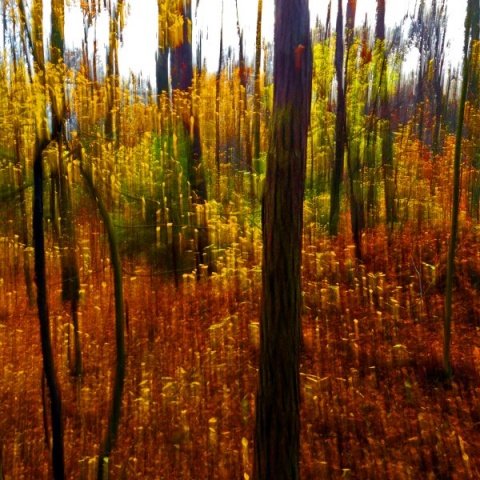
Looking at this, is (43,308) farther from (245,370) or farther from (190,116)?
(190,116)

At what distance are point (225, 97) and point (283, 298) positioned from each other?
22.7 feet

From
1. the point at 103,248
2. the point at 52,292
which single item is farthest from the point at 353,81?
the point at 52,292

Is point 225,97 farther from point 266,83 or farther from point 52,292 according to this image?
point 52,292

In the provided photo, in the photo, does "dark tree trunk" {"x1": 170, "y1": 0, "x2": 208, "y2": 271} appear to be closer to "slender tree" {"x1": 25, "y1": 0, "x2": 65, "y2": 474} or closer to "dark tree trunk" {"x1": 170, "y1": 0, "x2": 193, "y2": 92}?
"dark tree trunk" {"x1": 170, "y1": 0, "x2": 193, "y2": 92}

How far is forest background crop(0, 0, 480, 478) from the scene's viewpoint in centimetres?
405

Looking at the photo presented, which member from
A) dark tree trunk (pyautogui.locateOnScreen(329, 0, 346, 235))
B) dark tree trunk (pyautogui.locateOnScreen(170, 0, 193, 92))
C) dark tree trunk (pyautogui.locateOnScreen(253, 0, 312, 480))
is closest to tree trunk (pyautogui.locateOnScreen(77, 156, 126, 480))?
dark tree trunk (pyautogui.locateOnScreen(253, 0, 312, 480))

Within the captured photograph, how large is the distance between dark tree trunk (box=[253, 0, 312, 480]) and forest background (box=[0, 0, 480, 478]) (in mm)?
43

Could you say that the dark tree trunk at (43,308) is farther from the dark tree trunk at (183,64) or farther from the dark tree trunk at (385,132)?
the dark tree trunk at (385,132)

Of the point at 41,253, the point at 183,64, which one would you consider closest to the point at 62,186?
the point at 41,253

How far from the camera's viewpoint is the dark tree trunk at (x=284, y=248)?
2764mm

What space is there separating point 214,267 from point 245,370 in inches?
94.8

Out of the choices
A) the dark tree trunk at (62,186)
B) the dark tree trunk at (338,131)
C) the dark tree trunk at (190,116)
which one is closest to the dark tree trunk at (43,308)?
the dark tree trunk at (62,186)

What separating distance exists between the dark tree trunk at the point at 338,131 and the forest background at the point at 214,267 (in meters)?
0.03

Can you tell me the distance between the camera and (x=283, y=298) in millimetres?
2877
